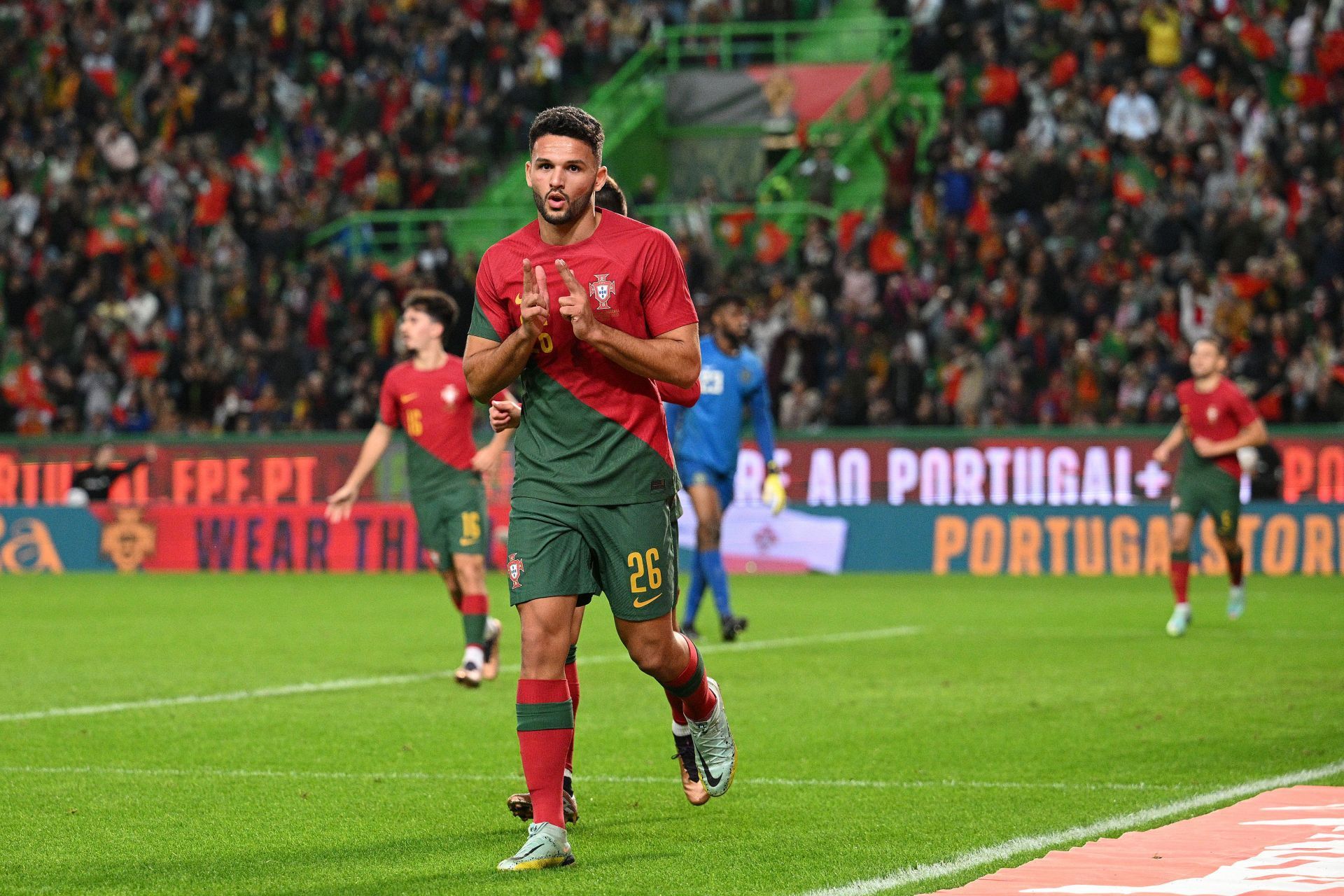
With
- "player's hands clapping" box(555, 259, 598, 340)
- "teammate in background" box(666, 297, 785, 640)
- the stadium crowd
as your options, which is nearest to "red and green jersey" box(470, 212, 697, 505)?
"player's hands clapping" box(555, 259, 598, 340)

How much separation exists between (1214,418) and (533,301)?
35.9 ft

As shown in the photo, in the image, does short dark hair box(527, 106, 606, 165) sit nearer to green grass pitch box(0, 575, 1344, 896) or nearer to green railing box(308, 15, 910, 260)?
green grass pitch box(0, 575, 1344, 896)

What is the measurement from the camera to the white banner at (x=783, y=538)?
23.4 meters

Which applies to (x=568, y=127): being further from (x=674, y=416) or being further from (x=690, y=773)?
(x=674, y=416)

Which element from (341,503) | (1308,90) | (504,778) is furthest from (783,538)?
(504,778)

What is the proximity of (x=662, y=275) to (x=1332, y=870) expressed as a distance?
2.70m

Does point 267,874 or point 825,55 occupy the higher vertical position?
point 825,55

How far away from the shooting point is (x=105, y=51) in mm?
34250

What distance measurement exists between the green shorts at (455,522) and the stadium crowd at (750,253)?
1265 centimetres

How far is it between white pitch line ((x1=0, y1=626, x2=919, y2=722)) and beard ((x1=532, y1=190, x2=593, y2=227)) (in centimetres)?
521

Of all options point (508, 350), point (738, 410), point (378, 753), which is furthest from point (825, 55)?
point (508, 350)

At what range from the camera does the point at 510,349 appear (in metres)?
6.08

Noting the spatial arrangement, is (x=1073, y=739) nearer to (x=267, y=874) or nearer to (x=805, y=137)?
(x=267, y=874)

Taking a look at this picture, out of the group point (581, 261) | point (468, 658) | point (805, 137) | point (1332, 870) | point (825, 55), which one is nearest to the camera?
point (1332, 870)
